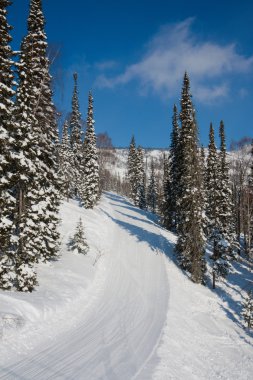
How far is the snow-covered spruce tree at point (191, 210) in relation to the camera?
102ft

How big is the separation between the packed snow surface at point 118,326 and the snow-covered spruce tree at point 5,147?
61.5 inches

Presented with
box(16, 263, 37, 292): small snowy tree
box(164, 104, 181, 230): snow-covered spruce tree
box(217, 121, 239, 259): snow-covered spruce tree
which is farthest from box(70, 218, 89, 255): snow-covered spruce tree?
box(164, 104, 181, 230): snow-covered spruce tree

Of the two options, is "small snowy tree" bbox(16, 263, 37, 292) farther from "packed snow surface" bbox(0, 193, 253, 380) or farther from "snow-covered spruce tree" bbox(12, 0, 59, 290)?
"packed snow surface" bbox(0, 193, 253, 380)

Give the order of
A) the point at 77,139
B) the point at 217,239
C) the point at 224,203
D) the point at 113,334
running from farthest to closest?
the point at 77,139 < the point at 224,203 < the point at 217,239 < the point at 113,334

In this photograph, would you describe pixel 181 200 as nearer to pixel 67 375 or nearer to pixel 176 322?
pixel 176 322

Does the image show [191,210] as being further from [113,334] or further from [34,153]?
[113,334]

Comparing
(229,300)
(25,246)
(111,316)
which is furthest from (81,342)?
(229,300)

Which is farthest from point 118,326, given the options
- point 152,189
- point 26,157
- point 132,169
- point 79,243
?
point 152,189

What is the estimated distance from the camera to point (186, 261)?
32.7 m

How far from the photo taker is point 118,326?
1595cm

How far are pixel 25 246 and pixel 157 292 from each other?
37.5 feet

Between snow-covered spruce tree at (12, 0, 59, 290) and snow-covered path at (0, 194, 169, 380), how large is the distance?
4181mm

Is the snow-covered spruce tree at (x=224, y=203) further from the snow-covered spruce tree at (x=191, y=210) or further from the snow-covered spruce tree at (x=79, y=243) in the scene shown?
the snow-covered spruce tree at (x=79, y=243)

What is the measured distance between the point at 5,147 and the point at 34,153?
2676 mm
